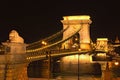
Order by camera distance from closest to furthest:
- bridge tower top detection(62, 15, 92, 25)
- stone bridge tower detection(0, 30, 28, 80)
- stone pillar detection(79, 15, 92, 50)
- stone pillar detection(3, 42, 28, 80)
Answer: stone bridge tower detection(0, 30, 28, 80) → stone pillar detection(3, 42, 28, 80) → bridge tower top detection(62, 15, 92, 25) → stone pillar detection(79, 15, 92, 50)

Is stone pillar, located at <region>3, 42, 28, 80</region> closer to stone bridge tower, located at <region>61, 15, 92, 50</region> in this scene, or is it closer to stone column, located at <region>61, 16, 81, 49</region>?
stone bridge tower, located at <region>61, 15, 92, 50</region>

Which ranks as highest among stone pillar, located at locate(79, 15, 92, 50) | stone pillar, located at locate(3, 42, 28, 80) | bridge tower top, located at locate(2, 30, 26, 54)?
stone pillar, located at locate(79, 15, 92, 50)

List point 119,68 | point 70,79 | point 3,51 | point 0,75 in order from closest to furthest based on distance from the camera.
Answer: point 0,75, point 3,51, point 70,79, point 119,68

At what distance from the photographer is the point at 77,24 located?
6562 centimetres

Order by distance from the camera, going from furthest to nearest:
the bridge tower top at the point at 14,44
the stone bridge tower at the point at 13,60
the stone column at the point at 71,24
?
the stone column at the point at 71,24
the bridge tower top at the point at 14,44
the stone bridge tower at the point at 13,60

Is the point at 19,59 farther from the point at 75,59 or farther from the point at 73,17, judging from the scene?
the point at 73,17

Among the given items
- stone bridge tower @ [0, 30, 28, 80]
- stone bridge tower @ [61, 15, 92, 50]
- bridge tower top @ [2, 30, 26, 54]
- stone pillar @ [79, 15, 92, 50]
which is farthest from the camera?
stone pillar @ [79, 15, 92, 50]

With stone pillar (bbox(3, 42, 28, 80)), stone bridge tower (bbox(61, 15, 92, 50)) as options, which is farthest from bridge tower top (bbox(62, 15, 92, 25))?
stone pillar (bbox(3, 42, 28, 80))

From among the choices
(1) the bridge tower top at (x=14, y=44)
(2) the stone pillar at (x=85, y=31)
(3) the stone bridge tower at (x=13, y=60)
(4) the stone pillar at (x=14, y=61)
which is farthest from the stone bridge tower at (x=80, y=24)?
(1) the bridge tower top at (x=14, y=44)

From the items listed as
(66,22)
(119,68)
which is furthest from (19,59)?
(66,22)

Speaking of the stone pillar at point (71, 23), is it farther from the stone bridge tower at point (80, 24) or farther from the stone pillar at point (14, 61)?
the stone pillar at point (14, 61)

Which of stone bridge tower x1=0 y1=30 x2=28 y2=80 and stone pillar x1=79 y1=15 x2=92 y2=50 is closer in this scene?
stone bridge tower x1=0 y1=30 x2=28 y2=80

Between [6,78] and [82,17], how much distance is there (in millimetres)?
49888

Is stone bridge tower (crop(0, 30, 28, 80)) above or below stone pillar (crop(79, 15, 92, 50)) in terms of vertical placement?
below
